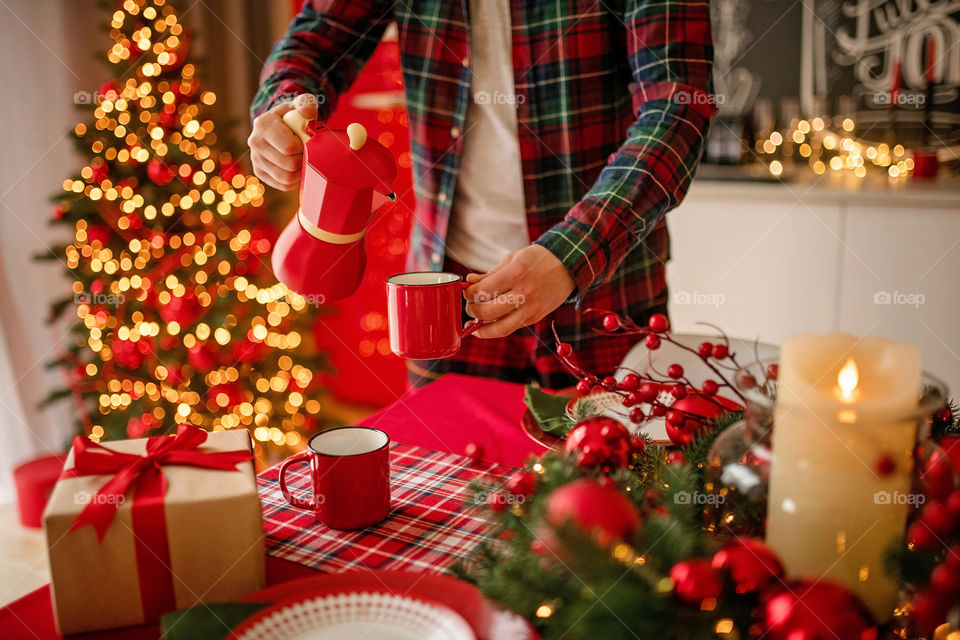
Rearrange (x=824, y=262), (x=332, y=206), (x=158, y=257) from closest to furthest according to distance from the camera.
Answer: (x=332, y=206)
(x=158, y=257)
(x=824, y=262)

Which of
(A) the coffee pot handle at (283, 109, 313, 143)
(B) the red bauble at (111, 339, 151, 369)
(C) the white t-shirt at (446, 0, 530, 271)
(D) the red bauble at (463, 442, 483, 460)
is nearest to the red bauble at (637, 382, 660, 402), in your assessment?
(D) the red bauble at (463, 442, 483, 460)

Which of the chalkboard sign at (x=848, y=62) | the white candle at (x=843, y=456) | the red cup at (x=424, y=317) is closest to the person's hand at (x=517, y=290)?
the red cup at (x=424, y=317)

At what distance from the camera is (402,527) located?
2.61ft

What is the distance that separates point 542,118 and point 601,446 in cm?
84

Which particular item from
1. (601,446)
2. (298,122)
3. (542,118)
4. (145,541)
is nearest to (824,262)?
(542,118)

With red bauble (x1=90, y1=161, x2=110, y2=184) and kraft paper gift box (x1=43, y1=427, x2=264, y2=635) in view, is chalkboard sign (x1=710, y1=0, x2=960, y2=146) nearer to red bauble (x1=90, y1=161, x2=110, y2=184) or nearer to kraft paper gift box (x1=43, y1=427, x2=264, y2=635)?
red bauble (x1=90, y1=161, x2=110, y2=184)

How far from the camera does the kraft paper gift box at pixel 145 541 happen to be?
2.10 feet

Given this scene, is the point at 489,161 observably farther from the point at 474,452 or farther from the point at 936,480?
the point at 936,480

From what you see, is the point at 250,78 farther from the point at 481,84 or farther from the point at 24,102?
the point at 481,84

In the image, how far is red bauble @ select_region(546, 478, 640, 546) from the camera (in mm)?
493

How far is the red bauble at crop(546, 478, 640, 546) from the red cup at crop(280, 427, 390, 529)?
31 centimetres

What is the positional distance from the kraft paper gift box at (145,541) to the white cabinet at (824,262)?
2.29 meters

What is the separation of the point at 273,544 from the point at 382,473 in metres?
0.12

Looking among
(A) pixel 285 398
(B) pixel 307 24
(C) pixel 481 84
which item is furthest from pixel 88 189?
(C) pixel 481 84
